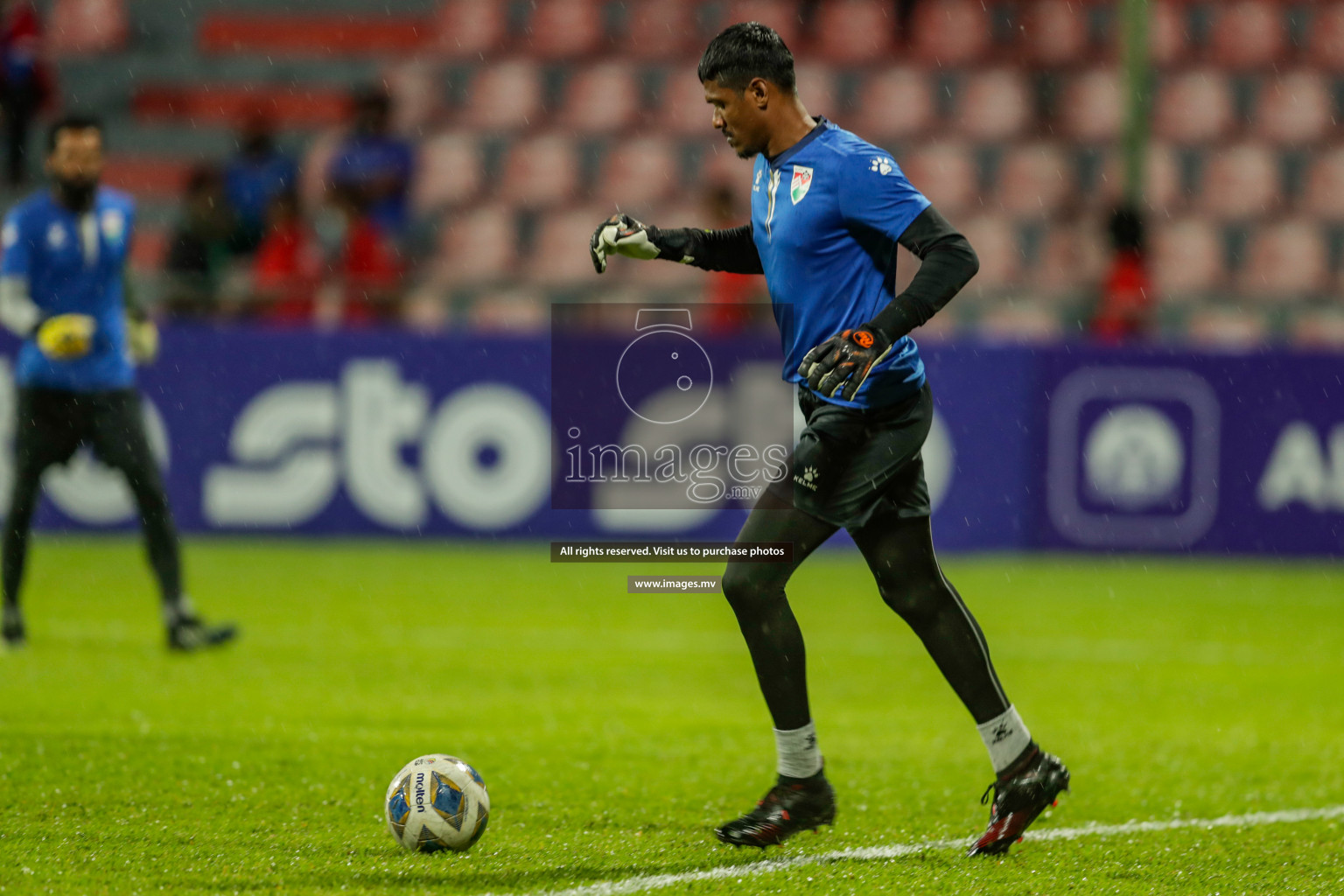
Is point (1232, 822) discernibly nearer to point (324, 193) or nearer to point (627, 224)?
point (627, 224)

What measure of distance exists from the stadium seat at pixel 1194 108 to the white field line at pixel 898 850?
42.6 feet

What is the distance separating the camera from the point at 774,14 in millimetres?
18047

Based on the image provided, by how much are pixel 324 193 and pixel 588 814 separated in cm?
1127

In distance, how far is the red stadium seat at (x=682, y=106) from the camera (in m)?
17.5

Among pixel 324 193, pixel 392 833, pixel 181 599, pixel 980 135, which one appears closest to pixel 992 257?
pixel 980 135

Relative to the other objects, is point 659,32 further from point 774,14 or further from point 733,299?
point 733,299

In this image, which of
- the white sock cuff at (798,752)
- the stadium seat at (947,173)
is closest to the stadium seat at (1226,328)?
the stadium seat at (947,173)

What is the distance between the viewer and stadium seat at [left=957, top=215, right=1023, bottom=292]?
52.6ft

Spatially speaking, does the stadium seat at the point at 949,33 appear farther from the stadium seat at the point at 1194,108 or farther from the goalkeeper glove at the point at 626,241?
the goalkeeper glove at the point at 626,241

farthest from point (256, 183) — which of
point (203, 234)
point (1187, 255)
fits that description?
point (1187, 255)

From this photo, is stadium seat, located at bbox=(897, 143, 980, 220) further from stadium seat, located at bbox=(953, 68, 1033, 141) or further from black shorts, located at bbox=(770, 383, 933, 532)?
black shorts, located at bbox=(770, 383, 933, 532)

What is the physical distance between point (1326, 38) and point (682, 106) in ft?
21.8

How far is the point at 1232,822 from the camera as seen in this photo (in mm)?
5391

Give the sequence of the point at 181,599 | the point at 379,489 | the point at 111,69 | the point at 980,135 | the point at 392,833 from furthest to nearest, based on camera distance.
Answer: the point at 111,69
the point at 980,135
the point at 379,489
the point at 181,599
the point at 392,833
